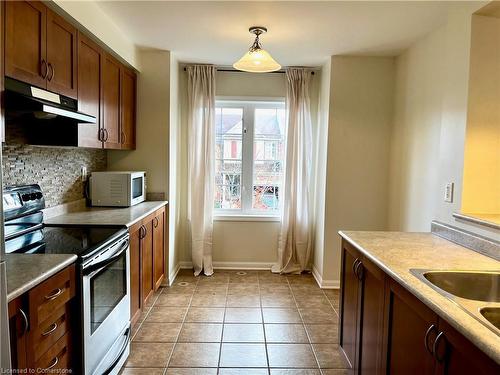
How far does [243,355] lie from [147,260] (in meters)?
1.13

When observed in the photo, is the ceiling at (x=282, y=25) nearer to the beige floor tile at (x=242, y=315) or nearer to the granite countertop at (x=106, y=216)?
the granite countertop at (x=106, y=216)

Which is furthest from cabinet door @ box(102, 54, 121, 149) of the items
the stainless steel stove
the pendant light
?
the pendant light

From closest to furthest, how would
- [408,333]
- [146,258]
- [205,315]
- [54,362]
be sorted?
[408,333] → [54,362] → [146,258] → [205,315]

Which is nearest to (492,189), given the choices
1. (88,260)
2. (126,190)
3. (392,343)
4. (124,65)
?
(392,343)

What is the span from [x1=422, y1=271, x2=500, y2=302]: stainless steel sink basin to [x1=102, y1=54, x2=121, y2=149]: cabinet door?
2.58 metres

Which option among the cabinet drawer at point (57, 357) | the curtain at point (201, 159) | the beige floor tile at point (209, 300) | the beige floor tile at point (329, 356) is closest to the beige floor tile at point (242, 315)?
the beige floor tile at point (209, 300)

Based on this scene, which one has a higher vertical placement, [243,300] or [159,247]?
[159,247]

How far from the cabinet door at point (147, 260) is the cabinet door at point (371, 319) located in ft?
5.69

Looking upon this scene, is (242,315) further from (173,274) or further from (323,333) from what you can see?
(173,274)

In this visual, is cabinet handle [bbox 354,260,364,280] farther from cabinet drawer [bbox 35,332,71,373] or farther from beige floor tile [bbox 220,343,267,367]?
cabinet drawer [bbox 35,332,71,373]

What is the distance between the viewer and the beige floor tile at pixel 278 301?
3296mm

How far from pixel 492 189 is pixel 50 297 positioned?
2427 millimetres

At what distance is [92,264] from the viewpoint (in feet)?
5.83

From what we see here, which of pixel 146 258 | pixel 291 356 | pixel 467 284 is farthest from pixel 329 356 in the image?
pixel 146 258
